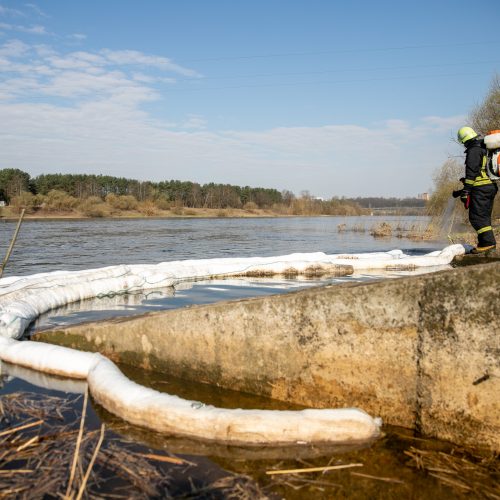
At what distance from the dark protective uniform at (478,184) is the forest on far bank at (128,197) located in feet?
161

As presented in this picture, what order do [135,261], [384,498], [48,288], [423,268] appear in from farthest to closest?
[135,261], [423,268], [48,288], [384,498]

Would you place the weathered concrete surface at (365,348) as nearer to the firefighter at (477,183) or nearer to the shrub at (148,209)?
the firefighter at (477,183)

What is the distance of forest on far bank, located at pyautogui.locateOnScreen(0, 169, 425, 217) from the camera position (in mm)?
52688

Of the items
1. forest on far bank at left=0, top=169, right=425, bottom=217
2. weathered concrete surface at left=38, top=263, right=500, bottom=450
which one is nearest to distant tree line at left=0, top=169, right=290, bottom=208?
forest on far bank at left=0, top=169, right=425, bottom=217

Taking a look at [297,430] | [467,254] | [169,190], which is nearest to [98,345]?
[297,430]

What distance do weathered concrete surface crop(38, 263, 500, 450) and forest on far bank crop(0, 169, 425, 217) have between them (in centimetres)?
5038

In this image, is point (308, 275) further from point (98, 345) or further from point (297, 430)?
point (297, 430)

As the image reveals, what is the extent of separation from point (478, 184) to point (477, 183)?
0.02 meters

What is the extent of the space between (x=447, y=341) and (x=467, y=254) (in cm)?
986

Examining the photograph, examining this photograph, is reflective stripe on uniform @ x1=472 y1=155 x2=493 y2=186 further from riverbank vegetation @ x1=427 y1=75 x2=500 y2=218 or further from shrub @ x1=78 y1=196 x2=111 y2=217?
shrub @ x1=78 y1=196 x2=111 y2=217

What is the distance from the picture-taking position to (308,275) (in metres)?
10.4

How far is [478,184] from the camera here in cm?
731

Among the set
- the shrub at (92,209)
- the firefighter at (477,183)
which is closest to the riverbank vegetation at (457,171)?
the firefighter at (477,183)

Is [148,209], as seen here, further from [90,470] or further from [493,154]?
[90,470]
